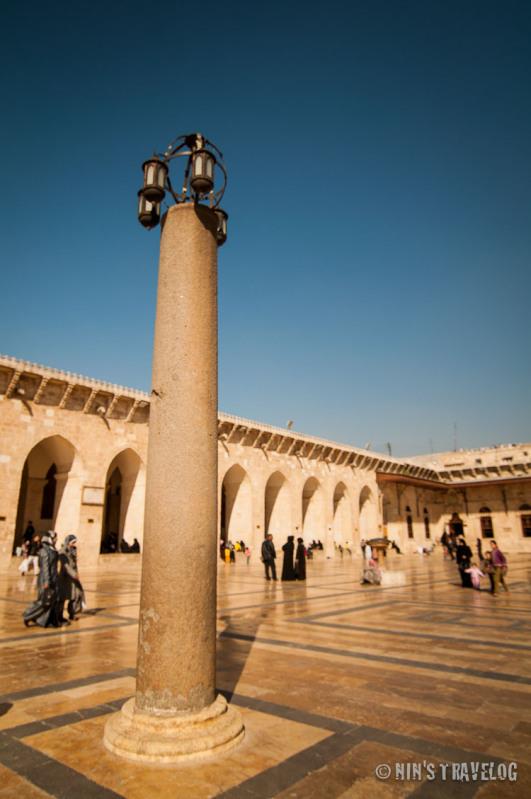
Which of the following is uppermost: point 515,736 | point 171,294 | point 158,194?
point 158,194

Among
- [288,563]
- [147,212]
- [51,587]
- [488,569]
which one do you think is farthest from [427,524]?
[147,212]

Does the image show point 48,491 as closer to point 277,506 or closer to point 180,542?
point 277,506

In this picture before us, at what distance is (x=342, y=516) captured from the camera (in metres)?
30.1

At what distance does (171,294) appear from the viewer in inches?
124

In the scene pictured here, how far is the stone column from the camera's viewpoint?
2.59 metres

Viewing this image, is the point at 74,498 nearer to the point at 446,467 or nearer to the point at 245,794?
the point at 245,794

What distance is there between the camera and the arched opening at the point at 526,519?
3372 centimetres

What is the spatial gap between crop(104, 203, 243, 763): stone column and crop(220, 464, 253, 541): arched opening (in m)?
20.7

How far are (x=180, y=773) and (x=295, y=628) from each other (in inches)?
159

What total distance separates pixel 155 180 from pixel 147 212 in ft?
0.70

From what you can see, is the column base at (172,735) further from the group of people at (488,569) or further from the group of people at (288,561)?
the group of people at (288,561)

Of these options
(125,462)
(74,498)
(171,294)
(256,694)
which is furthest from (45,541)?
(125,462)

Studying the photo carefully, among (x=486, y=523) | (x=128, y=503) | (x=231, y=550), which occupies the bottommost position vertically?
(x=231, y=550)

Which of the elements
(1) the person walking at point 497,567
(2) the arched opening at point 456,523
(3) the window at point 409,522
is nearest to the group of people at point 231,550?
(1) the person walking at point 497,567
